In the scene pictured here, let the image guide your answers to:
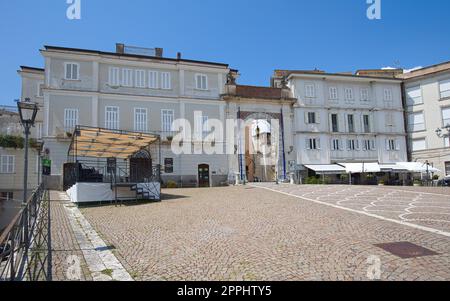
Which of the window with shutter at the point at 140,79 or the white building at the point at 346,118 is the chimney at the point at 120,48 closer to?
the window with shutter at the point at 140,79

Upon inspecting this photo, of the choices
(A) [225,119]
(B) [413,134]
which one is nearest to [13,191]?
(A) [225,119]

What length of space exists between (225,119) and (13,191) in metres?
20.0

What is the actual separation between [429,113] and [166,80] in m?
29.4

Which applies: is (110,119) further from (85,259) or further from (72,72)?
(85,259)

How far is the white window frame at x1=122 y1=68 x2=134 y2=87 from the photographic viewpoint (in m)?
27.4

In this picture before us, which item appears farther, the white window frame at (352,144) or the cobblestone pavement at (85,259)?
the white window frame at (352,144)

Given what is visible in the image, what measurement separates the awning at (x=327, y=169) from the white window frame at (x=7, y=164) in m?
27.7

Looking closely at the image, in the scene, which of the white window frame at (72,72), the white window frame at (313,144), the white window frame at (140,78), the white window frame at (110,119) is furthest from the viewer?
the white window frame at (313,144)

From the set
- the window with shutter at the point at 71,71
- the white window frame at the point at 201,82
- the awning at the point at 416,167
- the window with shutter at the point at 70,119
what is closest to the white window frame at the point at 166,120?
the white window frame at the point at 201,82

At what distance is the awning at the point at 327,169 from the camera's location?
30.4m

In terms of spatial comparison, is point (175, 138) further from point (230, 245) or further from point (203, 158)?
point (230, 245)

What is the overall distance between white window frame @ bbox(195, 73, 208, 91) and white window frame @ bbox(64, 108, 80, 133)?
36.2ft

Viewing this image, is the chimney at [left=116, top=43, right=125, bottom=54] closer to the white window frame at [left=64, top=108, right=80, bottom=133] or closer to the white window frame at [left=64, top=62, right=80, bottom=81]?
the white window frame at [left=64, top=62, right=80, bottom=81]
